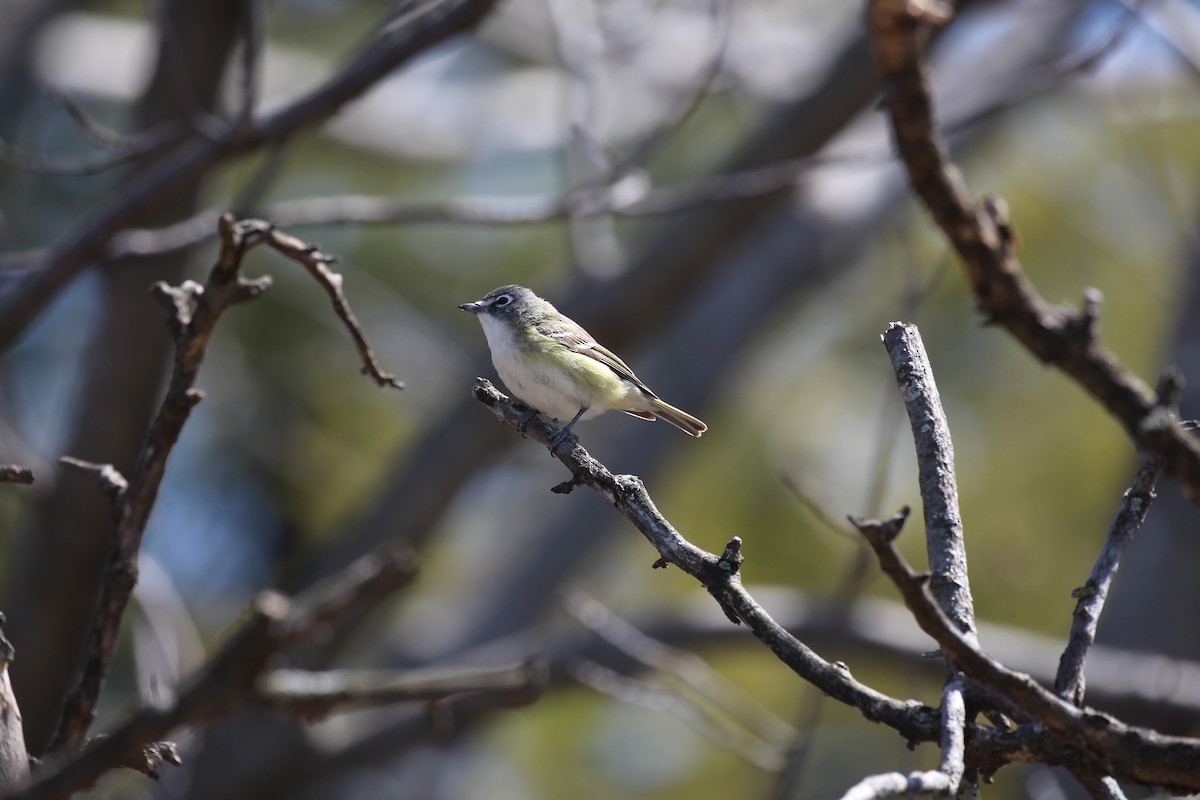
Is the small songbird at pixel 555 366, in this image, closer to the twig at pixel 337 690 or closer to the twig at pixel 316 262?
the twig at pixel 316 262

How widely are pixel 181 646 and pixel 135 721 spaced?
6462 mm

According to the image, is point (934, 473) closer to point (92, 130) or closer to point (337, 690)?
point (337, 690)

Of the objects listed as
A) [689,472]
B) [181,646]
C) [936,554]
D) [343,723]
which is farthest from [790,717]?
[936,554]

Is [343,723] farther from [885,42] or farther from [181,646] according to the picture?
[885,42]

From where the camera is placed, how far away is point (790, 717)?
30.8ft

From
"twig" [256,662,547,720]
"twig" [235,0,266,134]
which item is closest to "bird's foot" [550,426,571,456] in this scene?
"twig" [256,662,547,720]

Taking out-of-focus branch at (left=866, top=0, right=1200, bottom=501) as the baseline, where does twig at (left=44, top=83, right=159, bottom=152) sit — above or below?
above

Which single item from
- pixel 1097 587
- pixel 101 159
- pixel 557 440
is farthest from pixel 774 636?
pixel 101 159

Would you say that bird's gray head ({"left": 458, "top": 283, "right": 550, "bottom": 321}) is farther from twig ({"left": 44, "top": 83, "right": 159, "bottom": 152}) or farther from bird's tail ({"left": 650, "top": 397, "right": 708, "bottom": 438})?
twig ({"left": 44, "top": 83, "right": 159, "bottom": 152})

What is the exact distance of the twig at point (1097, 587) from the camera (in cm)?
165

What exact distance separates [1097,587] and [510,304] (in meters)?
3.08

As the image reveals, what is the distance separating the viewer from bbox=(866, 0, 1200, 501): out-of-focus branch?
45.6 inches

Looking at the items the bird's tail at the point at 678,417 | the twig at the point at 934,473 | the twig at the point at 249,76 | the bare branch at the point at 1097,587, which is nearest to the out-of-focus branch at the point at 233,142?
the twig at the point at 249,76

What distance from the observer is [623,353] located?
743 cm
